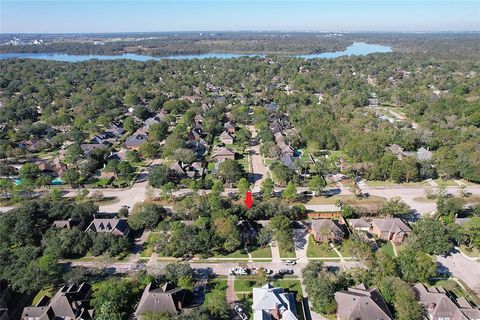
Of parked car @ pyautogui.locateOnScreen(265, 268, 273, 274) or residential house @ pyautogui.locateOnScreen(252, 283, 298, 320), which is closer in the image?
residential house @ pyautogui.locateOnScreen(252, 283, 298, 320)

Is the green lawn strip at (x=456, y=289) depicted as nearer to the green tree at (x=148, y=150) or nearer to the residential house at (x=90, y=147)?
the green tree at (x=148, y=150)

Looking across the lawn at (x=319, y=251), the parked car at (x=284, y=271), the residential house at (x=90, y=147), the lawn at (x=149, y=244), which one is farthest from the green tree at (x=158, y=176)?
the parked car at (x=284, y=271)

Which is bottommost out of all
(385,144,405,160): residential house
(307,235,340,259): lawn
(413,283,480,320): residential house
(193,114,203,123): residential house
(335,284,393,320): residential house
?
(307,235,340,259): lawn

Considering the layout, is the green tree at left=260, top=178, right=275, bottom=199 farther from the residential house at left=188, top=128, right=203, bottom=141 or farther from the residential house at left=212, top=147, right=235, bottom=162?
the residential house at left=188, top=128, right=203, bottom=141

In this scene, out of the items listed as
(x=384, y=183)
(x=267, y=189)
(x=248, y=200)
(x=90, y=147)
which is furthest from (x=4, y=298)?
(x=384, y=183)

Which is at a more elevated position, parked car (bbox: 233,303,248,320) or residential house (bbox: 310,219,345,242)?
residential house (bbox: 310,219,345,242)

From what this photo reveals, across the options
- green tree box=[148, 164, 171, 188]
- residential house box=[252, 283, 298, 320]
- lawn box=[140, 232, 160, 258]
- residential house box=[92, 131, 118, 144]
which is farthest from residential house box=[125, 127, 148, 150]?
residential house box=[252, 283, 298, 320]
